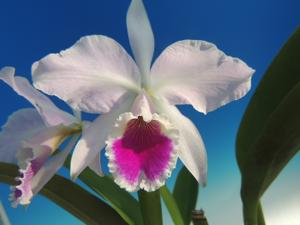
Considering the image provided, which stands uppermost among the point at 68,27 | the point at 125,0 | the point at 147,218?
the point at 125,0

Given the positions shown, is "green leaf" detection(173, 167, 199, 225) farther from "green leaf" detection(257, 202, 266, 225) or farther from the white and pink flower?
the white and pink flower

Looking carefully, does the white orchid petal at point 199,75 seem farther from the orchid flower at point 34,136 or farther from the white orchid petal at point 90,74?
the orchid flower at point 34,136

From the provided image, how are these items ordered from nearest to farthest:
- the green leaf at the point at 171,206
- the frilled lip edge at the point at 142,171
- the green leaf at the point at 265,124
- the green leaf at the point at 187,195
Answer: the frilled lip edge at the point at 142,171 → the green leaf at the point at 265,124 → the green leaf at the point at 171,206 → the green leaf at the point at 187,195

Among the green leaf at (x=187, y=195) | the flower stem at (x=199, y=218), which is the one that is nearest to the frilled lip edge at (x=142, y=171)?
the flower stem at (x=199, y=218)

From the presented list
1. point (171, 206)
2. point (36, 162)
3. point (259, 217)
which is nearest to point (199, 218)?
point (171, 206)

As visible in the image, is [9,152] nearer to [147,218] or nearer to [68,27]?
[147,218]

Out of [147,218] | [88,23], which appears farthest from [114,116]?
[88,23]
